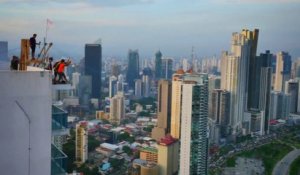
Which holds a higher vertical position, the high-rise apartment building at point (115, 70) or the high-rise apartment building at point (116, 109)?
the high-rise apartment building at point (115, 70)

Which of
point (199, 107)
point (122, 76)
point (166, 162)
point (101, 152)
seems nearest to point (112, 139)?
point (101, 152)

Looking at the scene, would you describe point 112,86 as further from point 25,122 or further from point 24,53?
point 25,122

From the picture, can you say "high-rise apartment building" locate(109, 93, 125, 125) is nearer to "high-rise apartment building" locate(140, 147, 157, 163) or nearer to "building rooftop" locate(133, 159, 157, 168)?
"high-rise apartment building" locate(140, 147, 157, 163)

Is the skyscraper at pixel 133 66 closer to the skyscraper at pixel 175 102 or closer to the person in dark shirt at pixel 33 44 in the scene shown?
the skyscraper at pixel 175 102

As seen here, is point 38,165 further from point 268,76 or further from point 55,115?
point 268,76

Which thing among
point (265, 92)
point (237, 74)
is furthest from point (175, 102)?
point (265, 92)

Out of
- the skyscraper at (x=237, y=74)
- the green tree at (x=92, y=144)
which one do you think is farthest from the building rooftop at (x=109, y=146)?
the skyscraper at (x=237, y=74)
